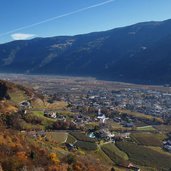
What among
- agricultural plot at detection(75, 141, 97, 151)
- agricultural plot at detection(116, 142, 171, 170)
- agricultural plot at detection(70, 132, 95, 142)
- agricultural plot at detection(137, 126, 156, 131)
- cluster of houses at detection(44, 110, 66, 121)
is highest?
cluster of houses at detection(44, 110, 66, 121)

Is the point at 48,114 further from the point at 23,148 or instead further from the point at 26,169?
the point at 26,169

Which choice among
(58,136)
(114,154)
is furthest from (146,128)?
(114,154)

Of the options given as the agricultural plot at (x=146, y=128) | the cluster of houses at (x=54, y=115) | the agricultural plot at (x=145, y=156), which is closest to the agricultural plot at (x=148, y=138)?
the agricultural plot at (x=145, y=156)

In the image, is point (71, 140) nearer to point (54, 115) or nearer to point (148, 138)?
point (148, 138)

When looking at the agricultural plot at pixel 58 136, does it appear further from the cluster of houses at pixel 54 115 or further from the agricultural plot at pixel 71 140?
the cluster of houses at pixel 54 115

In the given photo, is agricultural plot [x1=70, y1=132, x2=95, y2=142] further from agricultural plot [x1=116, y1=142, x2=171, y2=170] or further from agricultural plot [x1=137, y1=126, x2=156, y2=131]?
agricultural plot [x1=137, y1=126, x2=156, y2=131]

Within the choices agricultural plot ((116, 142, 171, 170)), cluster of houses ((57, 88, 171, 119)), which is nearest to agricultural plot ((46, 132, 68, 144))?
agricultural plot ((116, 142, 171, 170))

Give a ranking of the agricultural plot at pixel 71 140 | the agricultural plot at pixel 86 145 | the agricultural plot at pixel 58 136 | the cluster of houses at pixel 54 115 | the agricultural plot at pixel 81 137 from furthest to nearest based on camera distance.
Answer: the cluster of houses at pixel 54 115, the agricultural plot at pixel 81 137, the agricultural plot at pixel 71 140, the agricultural plot at pixel 58 136, the agricultural plot at pixel 86 145
